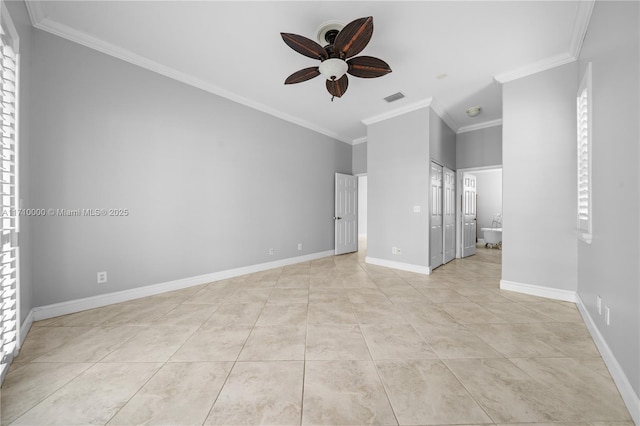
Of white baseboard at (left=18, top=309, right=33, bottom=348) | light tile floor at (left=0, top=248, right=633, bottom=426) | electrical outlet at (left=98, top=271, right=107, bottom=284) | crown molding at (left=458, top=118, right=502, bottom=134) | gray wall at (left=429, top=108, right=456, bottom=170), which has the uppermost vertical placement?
crown molding at (left=458, top=118, right=502, bottom=134)

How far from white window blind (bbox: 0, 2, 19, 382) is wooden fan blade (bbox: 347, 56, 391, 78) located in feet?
8.48

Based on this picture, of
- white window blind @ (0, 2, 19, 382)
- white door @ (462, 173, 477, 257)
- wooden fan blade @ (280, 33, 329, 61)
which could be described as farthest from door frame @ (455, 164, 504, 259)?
white window blind @ (0, 2, 19, 382)

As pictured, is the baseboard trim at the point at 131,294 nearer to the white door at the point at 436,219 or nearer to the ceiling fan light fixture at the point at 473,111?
the white door at the point at 436,219

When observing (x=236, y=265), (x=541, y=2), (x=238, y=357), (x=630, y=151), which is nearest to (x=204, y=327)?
(x=238, y=357)

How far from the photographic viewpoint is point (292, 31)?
8.25 feet

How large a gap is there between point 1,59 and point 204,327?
2358 millimetres

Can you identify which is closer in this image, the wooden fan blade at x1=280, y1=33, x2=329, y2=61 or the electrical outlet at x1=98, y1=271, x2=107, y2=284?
the wooden fan blade at x1=280, y1=33, x2=329, y2=61

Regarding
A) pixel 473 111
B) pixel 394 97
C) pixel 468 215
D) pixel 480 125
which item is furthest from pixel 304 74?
pixel 468 215

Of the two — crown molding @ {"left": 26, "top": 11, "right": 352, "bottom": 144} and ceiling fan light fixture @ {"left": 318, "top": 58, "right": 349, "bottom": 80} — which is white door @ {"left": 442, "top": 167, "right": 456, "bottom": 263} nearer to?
ceiling fan light fixture @ {"left": 318, "top": 58, "right": 349, "bottom": 80}

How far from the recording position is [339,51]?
2.29m

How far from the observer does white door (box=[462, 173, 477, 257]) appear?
5.43m

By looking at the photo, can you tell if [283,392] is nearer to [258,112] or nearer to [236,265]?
[236,265]

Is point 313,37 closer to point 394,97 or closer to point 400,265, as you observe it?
point 394,97

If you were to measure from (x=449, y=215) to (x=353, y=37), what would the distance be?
4158 mm
